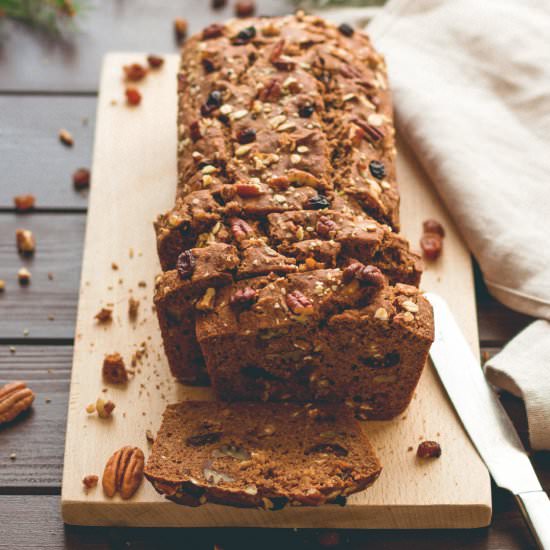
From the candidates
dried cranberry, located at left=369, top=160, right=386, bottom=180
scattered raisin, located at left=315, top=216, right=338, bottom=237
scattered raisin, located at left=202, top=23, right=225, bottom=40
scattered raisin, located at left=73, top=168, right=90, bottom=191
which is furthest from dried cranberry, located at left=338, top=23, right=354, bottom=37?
scattered raisin, located at left=73, top=168, right=90, bottom=191

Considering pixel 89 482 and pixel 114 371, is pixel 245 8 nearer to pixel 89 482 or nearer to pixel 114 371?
pixel 114 371

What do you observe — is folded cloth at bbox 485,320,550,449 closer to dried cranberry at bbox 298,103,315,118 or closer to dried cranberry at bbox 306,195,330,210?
dried cranberry at bbox 306,195,330,210

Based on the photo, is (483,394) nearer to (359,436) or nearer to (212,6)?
(359,436)

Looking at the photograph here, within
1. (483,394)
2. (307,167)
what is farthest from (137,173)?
(483,394)

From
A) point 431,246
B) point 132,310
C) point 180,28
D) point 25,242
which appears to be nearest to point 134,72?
point 180,28

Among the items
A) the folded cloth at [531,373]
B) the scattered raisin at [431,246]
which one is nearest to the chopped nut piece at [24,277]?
the scattered raisin at [431,246]
